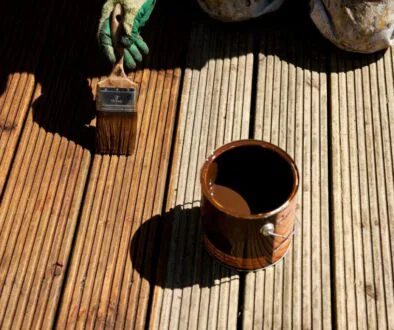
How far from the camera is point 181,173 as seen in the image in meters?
2.89

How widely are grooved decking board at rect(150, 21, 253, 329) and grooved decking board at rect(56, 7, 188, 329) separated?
0.17 feet

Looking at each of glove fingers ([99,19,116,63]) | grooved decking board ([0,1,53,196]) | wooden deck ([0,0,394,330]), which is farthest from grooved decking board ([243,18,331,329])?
grooved decking board ([0,1,53,196])

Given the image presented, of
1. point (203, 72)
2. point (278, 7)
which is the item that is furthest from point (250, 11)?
point (203, 72)

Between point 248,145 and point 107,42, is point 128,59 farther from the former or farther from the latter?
point 248,145

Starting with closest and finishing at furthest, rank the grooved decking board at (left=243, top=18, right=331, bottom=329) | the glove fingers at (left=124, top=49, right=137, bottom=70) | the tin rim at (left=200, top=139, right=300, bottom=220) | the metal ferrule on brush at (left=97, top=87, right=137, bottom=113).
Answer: the tin rim at (left=200, top=139, right=300, bottom=220)
the grooved decking board at (left=243, top=18, right=331, bottom=329)
the metal ferrule on brush at (left=97, top=87, right=137, bottom=113)
the glove fingers at (left=124, top=49, right=137, bottom=70)

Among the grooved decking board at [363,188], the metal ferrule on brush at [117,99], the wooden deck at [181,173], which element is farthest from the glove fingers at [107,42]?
the grooved decking board at [363,188]

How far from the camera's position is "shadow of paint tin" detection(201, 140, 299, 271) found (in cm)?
239

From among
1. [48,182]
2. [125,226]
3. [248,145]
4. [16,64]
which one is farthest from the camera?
[16,64]

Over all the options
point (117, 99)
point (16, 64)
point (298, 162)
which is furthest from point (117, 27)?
point (298, 162)

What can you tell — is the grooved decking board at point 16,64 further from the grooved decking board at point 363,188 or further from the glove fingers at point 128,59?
the grooved decking board at point 363,188

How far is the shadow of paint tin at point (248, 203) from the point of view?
7.84ft

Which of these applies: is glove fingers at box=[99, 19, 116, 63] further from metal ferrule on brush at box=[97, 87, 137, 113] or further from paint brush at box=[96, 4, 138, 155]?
metal ferrule on brush at box=[97, 87, 137, 113]

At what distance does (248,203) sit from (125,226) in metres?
0.48

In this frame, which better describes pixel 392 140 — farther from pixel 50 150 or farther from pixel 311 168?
pixel 50 150
